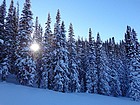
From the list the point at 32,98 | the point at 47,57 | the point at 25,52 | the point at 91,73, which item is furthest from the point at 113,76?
the point at 32,98

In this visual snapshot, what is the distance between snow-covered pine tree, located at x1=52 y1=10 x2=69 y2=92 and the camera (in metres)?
37.6

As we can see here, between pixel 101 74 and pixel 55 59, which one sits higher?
pixel 55 59

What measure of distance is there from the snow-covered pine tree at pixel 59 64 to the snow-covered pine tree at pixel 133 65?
15764 mm

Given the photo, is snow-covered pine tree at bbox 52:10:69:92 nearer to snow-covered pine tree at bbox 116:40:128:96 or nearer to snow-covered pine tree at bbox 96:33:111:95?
snow-covered pine tree at bbox 96:33:111:95

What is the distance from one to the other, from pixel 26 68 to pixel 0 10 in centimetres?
1456

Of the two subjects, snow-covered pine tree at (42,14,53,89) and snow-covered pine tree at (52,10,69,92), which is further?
snow-covered pine tree at (42,14,53,89)

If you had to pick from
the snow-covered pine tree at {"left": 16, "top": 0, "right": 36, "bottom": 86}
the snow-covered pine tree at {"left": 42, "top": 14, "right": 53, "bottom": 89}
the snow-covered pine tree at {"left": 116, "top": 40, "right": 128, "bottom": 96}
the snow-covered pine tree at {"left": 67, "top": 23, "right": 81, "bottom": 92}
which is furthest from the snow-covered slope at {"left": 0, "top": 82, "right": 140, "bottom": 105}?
the snow-covered pine tree at {"left": 116, "top": 40, "right": 128, "bottom": 96}

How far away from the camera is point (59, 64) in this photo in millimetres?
38375

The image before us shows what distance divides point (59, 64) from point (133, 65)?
1796 centimetres

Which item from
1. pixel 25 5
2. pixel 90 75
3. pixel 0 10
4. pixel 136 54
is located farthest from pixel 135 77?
pixel 0 10

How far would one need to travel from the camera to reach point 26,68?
34562mm

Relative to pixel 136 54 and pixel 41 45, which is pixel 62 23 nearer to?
pixel 41 45

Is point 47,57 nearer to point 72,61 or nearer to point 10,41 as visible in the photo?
point 72,61

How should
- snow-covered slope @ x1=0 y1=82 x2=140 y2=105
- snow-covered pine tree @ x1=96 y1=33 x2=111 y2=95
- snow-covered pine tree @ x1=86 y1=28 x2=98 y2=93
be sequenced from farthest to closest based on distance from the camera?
snow-covered pine tree @ x1=96 y1=33 x2=111 y2=95 < snow-covered pine tree @ x1=86 y1=28 x2=98 y2=93 < snow-covered slope @ x1=0 y1=82 x2=140 y2=105
